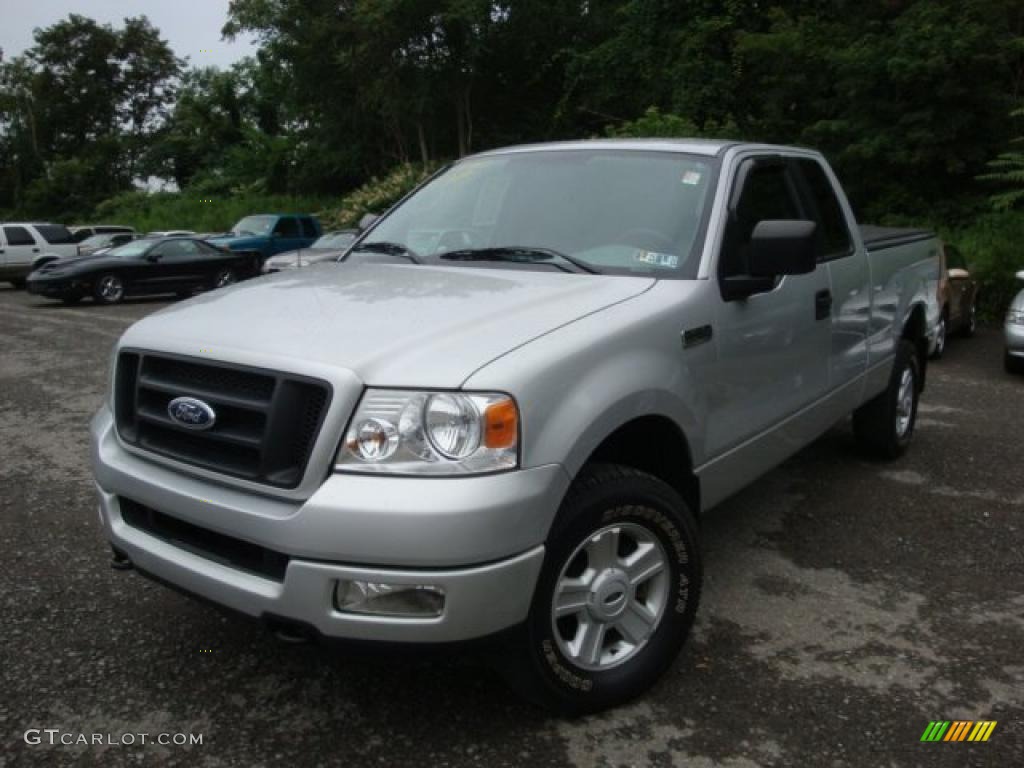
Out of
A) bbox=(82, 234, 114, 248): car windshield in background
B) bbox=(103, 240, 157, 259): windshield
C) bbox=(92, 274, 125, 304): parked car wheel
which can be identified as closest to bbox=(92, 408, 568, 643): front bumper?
bbox=(92, 274, 125, 304): parked car wheel

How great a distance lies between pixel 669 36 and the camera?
20.4 meters

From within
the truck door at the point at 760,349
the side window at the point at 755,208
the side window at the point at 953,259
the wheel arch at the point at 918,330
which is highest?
the side window at the point at 755,208

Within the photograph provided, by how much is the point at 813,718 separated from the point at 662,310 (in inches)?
53.1

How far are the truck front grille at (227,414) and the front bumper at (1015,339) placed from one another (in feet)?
26.3

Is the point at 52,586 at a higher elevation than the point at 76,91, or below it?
below

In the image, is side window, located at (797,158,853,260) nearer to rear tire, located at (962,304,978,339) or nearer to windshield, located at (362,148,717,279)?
windshield, located at (362,148,717,279)

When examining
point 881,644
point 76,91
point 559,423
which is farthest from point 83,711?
point 76,91

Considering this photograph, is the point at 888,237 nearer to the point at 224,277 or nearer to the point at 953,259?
the point at 953,259

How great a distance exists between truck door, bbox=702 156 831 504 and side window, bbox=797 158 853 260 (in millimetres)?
Answer: 188

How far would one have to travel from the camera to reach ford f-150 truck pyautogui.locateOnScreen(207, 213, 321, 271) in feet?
69.0

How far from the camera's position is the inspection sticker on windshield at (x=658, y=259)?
3.22m

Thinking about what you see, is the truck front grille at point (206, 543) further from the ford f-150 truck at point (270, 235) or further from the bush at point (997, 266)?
the ford f-150 truck at point (270, 235)

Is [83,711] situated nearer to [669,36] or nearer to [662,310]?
[662,310]

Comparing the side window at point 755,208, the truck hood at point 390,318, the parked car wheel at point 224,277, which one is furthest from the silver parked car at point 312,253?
the truck hood at point 390,318
